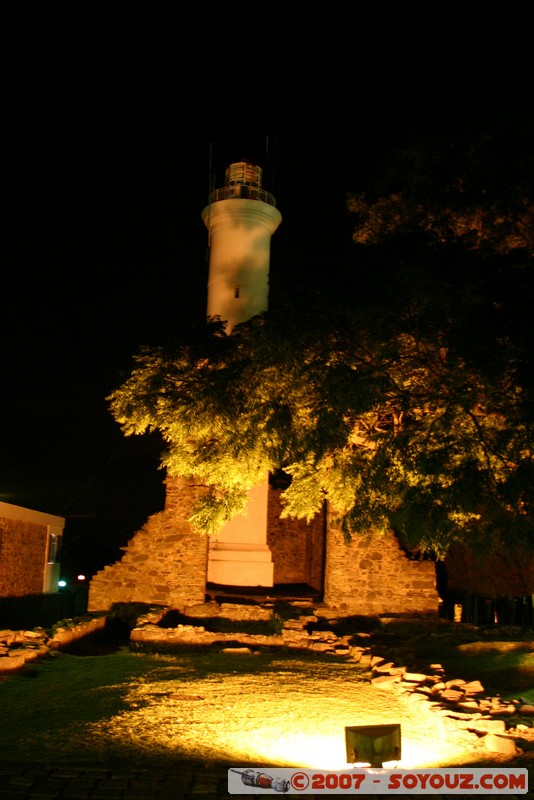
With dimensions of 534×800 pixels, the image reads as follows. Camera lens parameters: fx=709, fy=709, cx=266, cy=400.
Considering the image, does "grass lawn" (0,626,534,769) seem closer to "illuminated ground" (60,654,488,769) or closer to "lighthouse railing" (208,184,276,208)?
"illuminated ground" (60,654,488,769)

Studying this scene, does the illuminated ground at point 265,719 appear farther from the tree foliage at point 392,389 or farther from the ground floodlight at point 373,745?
the tree foliage at point 392,389

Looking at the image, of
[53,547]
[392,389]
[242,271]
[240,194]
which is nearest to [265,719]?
[392,389]

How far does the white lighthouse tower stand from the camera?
18234 millimetres

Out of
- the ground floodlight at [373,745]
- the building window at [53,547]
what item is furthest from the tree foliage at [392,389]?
the building window at [53,547]

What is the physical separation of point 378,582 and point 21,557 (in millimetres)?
9560

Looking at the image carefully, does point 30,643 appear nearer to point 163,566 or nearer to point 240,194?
point 163,566

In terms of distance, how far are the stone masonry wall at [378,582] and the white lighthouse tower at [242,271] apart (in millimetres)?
2099

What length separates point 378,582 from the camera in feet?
55.1

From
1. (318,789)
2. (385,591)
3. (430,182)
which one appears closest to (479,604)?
(385,591)

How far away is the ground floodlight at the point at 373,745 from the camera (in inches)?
185

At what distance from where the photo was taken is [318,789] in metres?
4.46

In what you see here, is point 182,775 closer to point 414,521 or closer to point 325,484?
point 414,521

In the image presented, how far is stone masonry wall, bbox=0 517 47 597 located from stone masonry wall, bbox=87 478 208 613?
2988mm

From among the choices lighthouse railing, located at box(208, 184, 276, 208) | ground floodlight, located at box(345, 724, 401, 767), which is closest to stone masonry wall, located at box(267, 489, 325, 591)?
lighthouse railing, located at box(208, 184, 276, 208)
